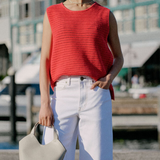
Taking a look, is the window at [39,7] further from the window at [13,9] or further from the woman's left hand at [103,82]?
the woman's left hand at [103,82]

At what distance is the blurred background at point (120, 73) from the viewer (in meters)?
7.20

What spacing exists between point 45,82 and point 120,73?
16.9m

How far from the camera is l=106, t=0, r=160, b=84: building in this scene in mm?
18531

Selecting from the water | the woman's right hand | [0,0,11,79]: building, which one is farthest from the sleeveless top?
[0,0,11,79]: building

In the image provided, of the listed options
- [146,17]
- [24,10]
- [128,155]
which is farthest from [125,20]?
[128,155]

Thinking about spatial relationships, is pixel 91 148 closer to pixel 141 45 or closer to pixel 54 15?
pixel 54 15

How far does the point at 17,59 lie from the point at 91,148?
75.5ft

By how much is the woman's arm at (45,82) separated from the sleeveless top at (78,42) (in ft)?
0.12

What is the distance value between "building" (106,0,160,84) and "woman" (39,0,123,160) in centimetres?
1687

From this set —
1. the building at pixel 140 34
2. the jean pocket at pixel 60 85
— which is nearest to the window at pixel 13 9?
the building at pixel 140 34

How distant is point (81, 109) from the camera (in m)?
1.40

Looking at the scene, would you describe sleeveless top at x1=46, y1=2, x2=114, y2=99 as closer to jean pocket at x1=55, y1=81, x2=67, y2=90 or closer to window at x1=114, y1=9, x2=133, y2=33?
jean pocket at x1=55, y1=81, x2=67, y2=90

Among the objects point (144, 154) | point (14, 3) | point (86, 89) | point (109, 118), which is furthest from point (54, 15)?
point (14, 3)

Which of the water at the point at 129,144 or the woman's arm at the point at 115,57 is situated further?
the water at the point at 129,144
